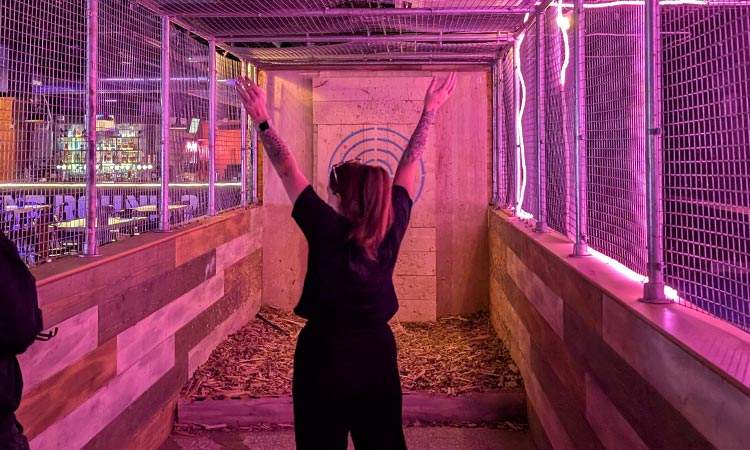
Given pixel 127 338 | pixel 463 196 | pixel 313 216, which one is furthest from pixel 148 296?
pixel 463 196

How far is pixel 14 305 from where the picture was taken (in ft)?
6.32

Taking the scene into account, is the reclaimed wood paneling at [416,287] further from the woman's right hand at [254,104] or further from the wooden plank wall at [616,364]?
the woman's right hand at [254,104]

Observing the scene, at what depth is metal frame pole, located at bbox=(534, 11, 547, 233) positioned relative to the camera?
4.39m

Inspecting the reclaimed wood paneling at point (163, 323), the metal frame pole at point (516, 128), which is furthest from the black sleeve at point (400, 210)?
the metal frame pole at point (516, 128)

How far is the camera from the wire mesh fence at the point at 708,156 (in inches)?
74.1

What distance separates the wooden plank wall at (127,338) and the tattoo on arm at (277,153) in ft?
3.54

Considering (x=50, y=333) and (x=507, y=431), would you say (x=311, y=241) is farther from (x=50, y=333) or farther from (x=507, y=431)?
(x=507, y=431)

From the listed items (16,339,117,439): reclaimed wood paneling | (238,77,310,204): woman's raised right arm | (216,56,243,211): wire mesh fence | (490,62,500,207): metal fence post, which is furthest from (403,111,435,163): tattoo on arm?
(490,62,500,207): metal fence post

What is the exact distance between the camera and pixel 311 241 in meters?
2.46

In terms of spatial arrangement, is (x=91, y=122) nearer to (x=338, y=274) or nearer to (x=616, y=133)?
(x=338, y=274)

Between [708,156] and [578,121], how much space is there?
4.33 ft

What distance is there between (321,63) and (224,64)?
3.93ft

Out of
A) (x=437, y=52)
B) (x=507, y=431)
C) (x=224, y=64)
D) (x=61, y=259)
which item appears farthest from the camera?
(x=437, y=52)

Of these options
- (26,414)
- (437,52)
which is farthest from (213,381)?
(437,52)
